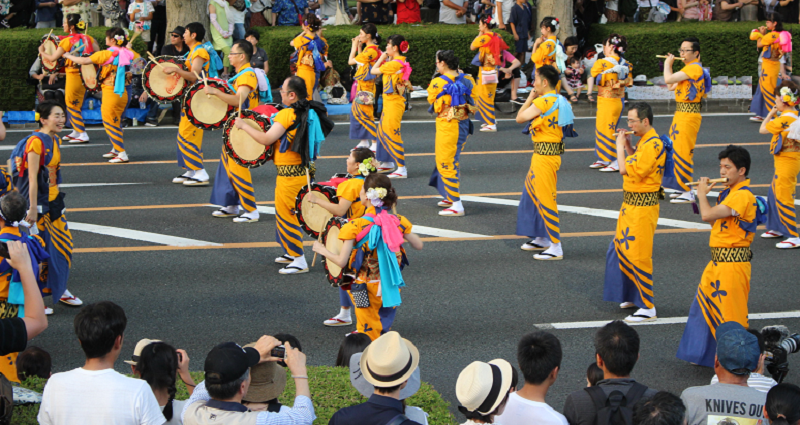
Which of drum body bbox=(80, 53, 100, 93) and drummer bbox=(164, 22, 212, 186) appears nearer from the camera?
drummer bbox=(164, 22, 212, 186)

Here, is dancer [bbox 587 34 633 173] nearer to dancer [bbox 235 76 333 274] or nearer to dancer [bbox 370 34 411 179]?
dancer [bbox 370 34 411 179]

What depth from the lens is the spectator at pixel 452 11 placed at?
21578 millimetres

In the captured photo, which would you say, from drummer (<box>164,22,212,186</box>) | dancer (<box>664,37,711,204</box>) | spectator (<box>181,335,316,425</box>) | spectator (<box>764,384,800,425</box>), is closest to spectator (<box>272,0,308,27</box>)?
drummer (<box>164,22,212,186</box>)

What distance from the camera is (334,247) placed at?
739cm

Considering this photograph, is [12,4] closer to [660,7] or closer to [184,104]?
[184,104]

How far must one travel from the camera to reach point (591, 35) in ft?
71.4

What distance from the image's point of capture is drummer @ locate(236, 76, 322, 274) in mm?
9234

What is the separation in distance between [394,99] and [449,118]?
6.39 feet

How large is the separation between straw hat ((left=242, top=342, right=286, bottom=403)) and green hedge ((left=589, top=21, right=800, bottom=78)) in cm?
1784

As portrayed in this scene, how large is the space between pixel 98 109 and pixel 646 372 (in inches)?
525

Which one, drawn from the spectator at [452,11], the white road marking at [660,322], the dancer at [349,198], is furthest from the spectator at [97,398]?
the spectator at [452,11]

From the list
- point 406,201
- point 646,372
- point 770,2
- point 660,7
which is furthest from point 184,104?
point 770,2

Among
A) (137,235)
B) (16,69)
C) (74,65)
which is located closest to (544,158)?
(137,235)

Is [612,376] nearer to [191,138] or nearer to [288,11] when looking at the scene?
[191,138]
